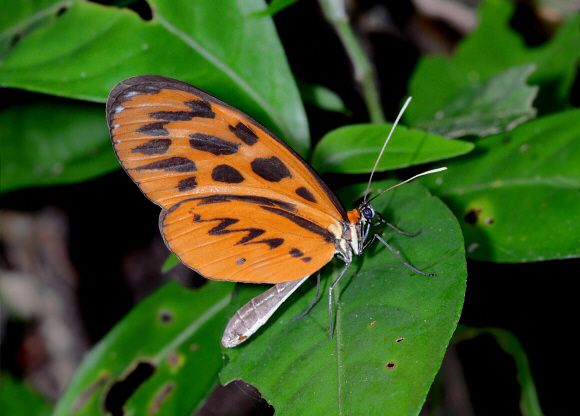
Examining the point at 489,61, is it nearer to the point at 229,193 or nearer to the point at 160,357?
the point at 229,193

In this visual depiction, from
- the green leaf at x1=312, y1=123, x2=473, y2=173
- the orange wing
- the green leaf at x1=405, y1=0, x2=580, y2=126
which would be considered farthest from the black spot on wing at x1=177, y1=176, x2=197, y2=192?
the green leaf at x1=405, y1=0, x2=580, y2=126

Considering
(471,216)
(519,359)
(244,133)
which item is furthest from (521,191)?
(244,133)

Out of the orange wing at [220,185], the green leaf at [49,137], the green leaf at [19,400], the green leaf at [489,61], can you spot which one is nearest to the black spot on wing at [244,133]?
the orange wing at [220,185]

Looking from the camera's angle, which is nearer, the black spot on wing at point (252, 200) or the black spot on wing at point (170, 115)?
the black spot on wing at point (170, 115)

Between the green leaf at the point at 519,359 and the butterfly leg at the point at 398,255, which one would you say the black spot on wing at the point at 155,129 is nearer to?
the butterfly leg at the point at 398,255

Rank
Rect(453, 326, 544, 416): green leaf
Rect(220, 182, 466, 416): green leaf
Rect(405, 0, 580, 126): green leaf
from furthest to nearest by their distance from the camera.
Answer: Rect(405, 0, 580, 126): green leaf → Rect(453, 326, 544, 416): green leaf → Rect(220, 182, 466, 416): green leaf

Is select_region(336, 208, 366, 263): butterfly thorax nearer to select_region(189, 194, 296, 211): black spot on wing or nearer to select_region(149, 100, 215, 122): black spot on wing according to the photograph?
select_region(189, 194, 296, 211): black spot on wing

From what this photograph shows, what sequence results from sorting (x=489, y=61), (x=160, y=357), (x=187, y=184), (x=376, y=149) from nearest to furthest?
(x=187, y=184) < (x=376, y=149) < (x=160, y=357) < (x=489, y=61)
